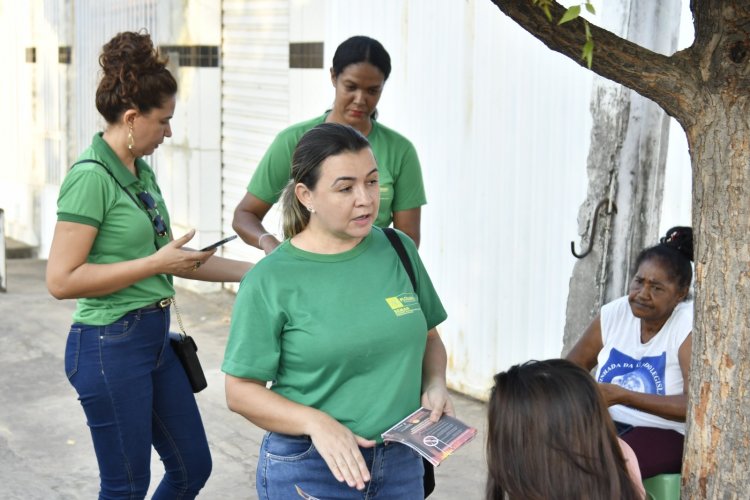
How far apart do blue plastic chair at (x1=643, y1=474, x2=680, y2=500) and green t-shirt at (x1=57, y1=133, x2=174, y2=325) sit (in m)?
1.85

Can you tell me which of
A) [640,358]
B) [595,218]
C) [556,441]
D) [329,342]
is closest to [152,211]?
[329,342]

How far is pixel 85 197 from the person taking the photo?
12.0ft

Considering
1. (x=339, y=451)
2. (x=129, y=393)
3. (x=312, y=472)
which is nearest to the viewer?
(x=339, y=451)

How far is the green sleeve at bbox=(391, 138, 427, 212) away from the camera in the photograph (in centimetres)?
431

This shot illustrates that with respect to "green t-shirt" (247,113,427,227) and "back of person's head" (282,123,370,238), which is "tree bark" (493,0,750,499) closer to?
"back of person's head" (282,123,370,238)

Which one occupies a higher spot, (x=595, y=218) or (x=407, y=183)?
(x=407, y=183)

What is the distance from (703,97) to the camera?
2.70 meters

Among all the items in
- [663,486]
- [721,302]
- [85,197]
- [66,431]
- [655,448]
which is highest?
[85,197]

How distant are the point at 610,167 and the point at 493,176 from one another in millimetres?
1032

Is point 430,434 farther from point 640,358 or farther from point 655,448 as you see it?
point 640,358

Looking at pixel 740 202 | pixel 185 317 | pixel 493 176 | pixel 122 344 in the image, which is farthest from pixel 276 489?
→ pixel 185 317

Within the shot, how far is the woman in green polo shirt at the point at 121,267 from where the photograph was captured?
12.0ft

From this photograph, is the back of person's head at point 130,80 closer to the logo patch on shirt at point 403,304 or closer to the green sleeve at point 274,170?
the green sleeve at point 274,170

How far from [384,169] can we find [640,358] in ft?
3.94
